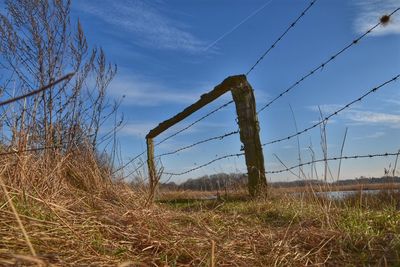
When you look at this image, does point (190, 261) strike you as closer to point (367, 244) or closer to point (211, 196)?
point (367, 244)

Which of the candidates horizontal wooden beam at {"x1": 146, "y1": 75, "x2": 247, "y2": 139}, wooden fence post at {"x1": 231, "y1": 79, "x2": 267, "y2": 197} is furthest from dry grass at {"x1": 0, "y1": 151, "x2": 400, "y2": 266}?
horizontal wooden beam at {"x1": 146, "y1": 75, "x2": 247, "y2": 139}

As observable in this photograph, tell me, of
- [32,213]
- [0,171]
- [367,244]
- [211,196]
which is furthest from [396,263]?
[211,196]

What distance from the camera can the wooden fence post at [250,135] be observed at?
18.8ft

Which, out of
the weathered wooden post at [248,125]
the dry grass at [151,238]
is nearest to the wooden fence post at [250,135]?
the weathered wooden post at [248,125]

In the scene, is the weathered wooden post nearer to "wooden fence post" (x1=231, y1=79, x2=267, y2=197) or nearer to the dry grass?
"wooden fence post" (x1=231, y1=79, x2=267, y2=197)

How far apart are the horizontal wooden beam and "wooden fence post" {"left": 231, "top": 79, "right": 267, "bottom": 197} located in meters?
0.08

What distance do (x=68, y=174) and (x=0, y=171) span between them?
1.37 m

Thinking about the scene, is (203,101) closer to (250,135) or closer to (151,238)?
(250,135)

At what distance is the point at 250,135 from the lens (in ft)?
19.4

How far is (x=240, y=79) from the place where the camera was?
612cm

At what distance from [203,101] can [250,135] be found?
127 cm

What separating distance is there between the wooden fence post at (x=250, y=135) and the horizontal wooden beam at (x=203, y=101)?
0.28 feet

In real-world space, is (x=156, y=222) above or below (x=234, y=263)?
above

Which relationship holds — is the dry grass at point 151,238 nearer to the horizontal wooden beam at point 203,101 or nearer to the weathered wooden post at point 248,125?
the weathered wooden post at point 248,125
